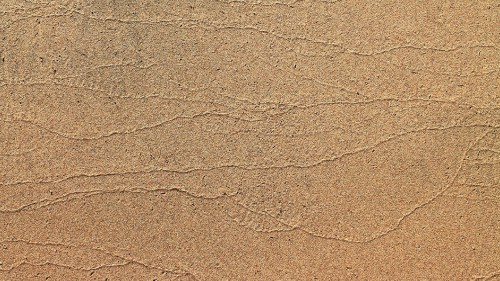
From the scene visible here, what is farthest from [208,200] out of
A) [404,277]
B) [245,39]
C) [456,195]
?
[456,195]

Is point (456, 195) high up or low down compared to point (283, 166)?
down

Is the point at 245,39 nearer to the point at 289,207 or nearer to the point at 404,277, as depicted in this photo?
the point at 289,207

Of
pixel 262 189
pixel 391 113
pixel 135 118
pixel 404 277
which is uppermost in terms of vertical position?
pixel 135 118

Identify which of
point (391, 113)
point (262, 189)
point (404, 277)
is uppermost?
point (391, 113)

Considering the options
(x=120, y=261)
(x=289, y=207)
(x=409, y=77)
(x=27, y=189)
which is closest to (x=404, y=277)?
(x=289, y=207)

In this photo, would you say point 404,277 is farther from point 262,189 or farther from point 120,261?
point 120,261

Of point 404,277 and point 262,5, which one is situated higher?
point 262,5
